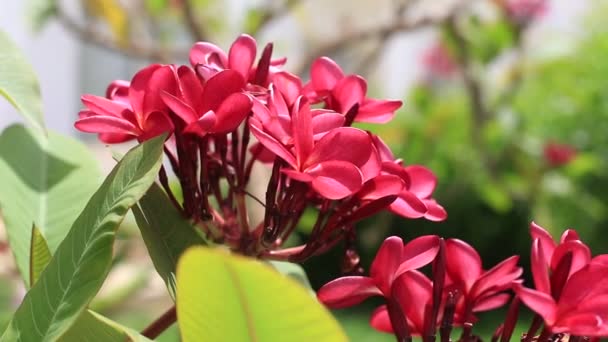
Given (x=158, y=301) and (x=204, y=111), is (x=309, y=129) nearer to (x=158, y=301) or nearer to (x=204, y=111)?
(x=204, y=111)

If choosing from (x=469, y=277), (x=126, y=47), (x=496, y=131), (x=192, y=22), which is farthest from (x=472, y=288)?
(x=496, y=131)

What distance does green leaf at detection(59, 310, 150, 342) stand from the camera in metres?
0.22

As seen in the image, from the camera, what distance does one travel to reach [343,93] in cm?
29

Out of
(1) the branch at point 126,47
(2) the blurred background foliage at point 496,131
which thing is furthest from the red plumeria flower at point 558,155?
(1) the branch at point 126,47

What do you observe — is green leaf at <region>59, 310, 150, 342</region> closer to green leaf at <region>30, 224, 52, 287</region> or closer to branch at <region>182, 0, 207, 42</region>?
green leaf at <region>30, 224, 52, 287</region>

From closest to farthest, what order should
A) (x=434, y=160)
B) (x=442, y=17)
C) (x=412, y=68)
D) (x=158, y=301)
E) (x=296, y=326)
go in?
(x=296, y=326) < (x=442, y=17) < (x=158, y=301) < (x=434, y=160) < (x=412, y=68)

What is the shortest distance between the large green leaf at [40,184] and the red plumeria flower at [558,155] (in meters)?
1.83

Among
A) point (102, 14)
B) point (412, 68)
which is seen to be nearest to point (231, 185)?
point (102, 14)

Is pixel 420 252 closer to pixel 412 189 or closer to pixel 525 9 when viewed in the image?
pixel 412 189

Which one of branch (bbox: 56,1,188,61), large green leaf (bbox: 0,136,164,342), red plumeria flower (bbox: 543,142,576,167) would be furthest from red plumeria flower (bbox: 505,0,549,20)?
large green leaf (bbox: 0,136,164,342)

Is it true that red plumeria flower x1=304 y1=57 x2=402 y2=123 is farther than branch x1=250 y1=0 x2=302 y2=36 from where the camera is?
No

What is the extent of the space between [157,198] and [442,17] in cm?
135

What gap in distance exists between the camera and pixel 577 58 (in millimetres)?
2447

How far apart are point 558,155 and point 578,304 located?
191 centimetres
